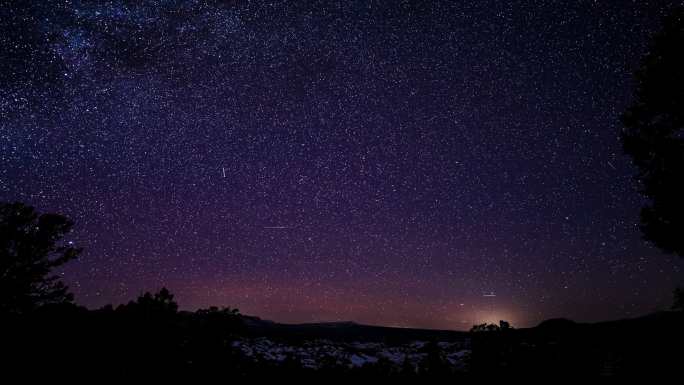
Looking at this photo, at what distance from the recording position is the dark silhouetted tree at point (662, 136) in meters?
9.88

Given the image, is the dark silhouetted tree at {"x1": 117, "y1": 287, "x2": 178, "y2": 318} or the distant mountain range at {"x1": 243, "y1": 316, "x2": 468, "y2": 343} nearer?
A: the dark silhouetted tree at {"x1": 117, "y1": 287, "x2": 178, "y2": 318}

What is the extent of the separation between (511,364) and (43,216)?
50.8 ft

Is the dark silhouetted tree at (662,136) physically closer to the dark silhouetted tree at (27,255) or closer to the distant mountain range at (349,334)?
the dark silhouetted tree at (27,255)

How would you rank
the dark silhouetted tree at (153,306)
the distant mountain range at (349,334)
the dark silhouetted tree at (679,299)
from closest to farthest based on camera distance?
1. the dark silhouetted tree at (153,306)
2. the dark silhouetted tree at (679,299)
3. the distant mountain range at (349,334)

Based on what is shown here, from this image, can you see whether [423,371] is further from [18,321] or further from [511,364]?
[18,321]

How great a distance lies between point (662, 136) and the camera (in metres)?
10.2

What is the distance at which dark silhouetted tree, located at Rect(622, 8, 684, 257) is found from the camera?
9875 mm

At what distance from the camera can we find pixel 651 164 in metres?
10.3

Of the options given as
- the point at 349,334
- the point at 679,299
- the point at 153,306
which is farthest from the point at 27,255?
the point at 349,334

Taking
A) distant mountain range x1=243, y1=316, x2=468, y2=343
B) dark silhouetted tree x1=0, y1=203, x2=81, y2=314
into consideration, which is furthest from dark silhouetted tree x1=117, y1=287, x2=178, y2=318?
distant mountain range x1=243, y1=316, x2=468, y2=343

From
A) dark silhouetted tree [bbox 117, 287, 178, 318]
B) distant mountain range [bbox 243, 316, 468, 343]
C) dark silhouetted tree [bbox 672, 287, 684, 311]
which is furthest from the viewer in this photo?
distant mountain range [bbox 243, 316, 468, 343]

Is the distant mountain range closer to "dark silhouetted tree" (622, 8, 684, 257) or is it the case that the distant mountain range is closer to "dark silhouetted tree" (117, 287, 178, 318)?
"dark silhouetted tree" (622, 8, 684, 257)

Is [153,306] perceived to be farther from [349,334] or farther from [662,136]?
[349,334]

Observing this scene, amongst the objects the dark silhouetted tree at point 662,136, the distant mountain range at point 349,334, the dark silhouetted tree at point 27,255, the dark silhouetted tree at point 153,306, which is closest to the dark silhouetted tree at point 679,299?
the dark silhouetted tree at point 662,136
